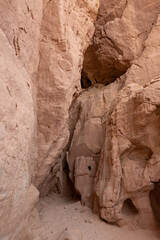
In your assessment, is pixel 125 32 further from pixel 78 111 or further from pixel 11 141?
pixel 11 141

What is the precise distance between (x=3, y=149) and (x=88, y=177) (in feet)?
12.8

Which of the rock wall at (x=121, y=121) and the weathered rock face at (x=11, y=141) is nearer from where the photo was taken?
the weathered rock face at (x=11, y=141)

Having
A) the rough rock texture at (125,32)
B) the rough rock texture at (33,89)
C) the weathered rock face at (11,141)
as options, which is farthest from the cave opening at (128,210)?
the rough rock texture at (125,32)

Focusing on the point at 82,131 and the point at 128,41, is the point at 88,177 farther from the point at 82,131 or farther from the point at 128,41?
the point at 128,41

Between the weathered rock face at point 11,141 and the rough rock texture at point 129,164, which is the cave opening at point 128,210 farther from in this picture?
the weathered rock face at point 11,141

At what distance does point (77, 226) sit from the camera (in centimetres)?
405

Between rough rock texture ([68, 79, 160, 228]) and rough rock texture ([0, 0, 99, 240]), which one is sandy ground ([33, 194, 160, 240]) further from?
rough rock texture ([0, 0, 99, 240])

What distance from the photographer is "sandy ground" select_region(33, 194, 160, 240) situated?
12.1 feet

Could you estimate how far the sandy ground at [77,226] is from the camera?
369 centimetres

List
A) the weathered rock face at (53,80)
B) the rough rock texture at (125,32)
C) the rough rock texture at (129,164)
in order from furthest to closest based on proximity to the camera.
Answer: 1. the rough rock texture at (125,32)
2. the weathered rock face at (53,80)
3. the rough rock texture at (129,164)

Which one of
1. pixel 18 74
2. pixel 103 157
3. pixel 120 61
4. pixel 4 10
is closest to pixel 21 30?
pixel 4 10

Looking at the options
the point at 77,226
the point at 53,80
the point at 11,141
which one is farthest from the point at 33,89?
the point at 77,226

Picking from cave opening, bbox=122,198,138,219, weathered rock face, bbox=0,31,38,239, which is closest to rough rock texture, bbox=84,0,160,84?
cave opening, bbox=122,198,138,219

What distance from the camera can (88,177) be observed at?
5.33 meters
